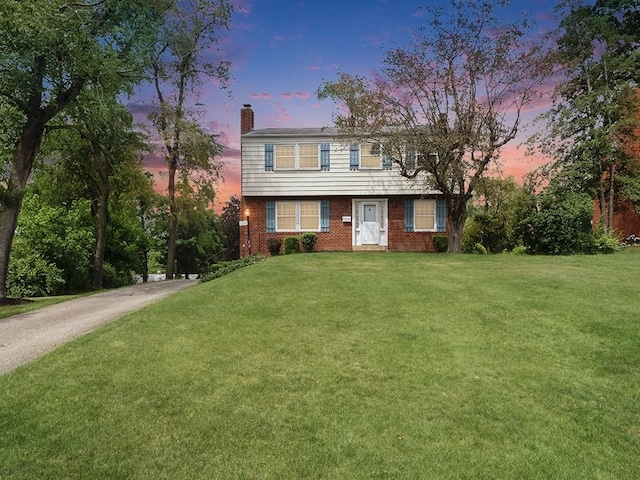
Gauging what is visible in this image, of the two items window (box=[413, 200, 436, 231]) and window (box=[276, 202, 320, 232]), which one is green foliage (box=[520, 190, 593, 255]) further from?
window (box=[276, 202, 320, 232])

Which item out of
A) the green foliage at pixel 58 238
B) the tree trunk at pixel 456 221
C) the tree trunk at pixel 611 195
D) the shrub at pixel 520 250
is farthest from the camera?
the tree trunk at pixel 611 195

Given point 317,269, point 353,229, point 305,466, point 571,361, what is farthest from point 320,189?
point 305,466

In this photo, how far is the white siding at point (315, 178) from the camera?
906 inches

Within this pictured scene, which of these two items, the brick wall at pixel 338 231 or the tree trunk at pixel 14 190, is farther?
the brick wall at pixel 338 231

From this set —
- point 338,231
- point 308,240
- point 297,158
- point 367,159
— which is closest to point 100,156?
point 297,158

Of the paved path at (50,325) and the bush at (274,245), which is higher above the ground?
the bush at (274,245)

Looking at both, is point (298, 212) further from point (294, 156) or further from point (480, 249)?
point (480, 249)

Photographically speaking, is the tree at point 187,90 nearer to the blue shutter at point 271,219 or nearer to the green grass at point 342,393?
the blue shutter at point 271,219

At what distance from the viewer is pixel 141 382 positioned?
224 inches

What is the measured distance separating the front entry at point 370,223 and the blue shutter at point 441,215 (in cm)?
278

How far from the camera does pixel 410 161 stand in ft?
68.5

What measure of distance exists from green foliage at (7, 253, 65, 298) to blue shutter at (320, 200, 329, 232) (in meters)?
12.5

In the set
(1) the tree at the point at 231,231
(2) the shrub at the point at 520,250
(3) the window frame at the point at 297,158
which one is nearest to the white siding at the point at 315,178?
(3) the window frame at the point at 297,158

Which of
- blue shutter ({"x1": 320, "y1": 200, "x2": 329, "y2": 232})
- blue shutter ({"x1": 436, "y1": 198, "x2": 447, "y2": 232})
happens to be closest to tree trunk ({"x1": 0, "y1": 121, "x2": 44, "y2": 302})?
blue shutter ({"x1": 320, "y1": 200, "x2": 329, "y2": 232})
